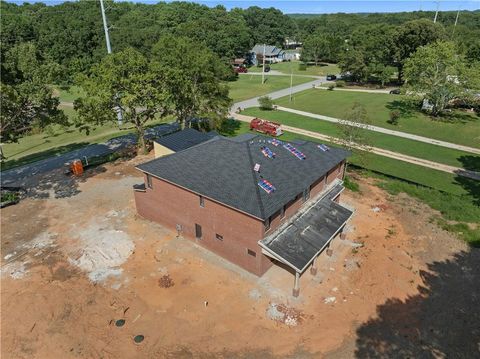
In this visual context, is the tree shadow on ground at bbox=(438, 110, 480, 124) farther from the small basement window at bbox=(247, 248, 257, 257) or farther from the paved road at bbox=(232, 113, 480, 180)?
the small basement window at bbox=(247, 248, 257, 257)

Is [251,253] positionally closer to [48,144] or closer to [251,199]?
[251,199]

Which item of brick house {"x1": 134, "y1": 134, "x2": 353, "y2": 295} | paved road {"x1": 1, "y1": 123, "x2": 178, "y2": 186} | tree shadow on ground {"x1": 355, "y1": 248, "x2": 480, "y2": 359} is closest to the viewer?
tree shadow on ground {"x1": 355, "y1": 248, "x2": 480, "y2": 359}

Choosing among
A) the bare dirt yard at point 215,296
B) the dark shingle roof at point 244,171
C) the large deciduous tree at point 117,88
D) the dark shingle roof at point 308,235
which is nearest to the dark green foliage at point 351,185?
the bare dirt yard at point 215,296

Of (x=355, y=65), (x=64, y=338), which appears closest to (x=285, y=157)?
(x=64, y=338)

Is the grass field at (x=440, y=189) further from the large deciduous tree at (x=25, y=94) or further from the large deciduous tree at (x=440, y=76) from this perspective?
the large deciduous tree at (x=25, y=94)

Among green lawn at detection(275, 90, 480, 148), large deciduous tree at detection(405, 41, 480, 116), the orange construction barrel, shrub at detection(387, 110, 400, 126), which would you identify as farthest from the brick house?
large deciduous tree at detection(405, 41, 480, 116)

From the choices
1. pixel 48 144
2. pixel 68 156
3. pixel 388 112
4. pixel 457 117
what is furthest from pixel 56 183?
pixel 457 117
